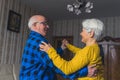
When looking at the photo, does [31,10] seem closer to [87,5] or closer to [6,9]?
[6,9]

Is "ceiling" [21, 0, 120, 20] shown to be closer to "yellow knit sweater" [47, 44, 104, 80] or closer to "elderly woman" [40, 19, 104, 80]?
"elderly woman" [40, 19, 104, 80]

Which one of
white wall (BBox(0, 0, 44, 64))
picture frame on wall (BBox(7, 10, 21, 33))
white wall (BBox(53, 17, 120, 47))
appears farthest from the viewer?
white wall (BBox(53, 17, 120, 47))

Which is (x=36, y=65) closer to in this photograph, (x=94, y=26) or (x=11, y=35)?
(x=94, y=26)

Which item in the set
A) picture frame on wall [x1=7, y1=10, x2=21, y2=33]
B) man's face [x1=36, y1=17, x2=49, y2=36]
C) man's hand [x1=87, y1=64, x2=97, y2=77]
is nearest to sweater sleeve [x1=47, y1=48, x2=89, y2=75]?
man's hand [x1=87, y1=64, x2=97, y2=77]

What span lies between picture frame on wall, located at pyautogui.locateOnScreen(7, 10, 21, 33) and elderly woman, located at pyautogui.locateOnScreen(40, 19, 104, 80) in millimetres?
2859

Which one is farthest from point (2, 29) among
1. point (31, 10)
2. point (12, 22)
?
point (31, 10)

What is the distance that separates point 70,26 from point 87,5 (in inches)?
126

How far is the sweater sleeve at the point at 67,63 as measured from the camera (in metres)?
1.38

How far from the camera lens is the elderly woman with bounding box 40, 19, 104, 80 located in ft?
4.57

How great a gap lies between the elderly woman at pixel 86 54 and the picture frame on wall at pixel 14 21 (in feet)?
9.38

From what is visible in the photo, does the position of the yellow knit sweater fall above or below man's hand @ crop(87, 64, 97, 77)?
above

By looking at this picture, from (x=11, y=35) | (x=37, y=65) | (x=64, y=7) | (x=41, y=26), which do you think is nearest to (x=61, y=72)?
(x=37, y=65)

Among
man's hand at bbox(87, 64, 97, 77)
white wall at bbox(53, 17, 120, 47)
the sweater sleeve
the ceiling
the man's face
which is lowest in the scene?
man's hand at bbox(87, 64, 97, 77)

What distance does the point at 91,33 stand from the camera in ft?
5.21
